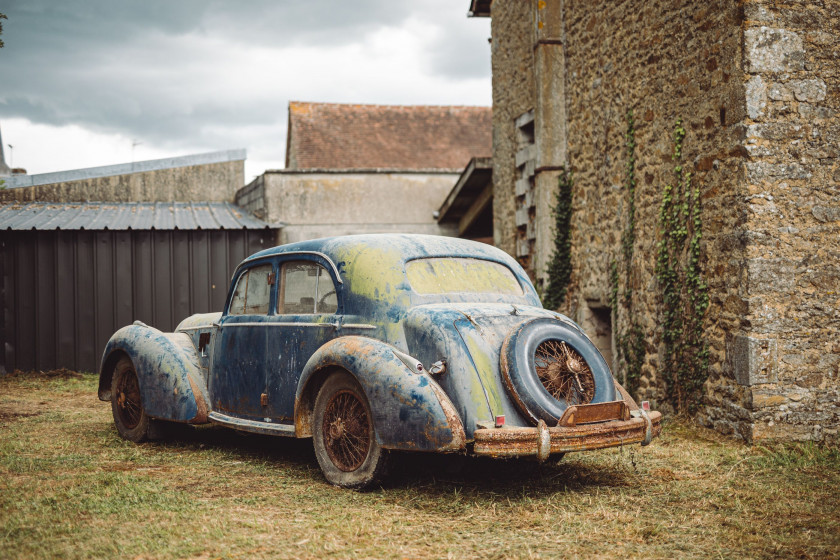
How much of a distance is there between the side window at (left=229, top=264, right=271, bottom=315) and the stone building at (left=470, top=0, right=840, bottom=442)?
3.68 m

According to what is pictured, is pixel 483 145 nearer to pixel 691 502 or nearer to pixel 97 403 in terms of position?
pixel 97 403

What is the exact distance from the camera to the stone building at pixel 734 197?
609 centimetres

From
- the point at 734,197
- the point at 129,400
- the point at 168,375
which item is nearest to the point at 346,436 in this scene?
the point at 168,375

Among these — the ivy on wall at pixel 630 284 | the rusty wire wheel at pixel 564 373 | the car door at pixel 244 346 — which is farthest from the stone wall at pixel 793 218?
the car door at pixel 244 346

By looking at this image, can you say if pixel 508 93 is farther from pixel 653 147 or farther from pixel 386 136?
pixel 386 136

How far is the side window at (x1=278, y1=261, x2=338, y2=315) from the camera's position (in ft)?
17.2

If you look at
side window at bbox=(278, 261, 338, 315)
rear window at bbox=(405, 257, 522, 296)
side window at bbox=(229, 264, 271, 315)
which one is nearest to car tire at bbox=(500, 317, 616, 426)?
rear window at bbox=(405, 257, 522, 296)

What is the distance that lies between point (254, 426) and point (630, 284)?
14.6 feet

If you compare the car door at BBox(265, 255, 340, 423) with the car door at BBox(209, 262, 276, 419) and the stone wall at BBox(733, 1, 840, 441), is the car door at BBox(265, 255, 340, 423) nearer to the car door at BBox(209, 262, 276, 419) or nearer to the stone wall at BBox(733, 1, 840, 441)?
the car door at BBox(209, 262, 276, 419)

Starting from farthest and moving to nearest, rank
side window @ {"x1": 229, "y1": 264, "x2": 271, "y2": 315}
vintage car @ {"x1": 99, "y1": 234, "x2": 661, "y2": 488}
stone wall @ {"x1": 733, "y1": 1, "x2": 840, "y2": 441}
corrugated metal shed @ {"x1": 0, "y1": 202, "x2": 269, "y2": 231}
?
corrugated metal shed @ {"x1": 0, "y1": 202, "x2": 269, "y2": 231} < stone wall @ {"x1": 733, "y1": 1, "x2": 840, "y2": 441} < side window @ {"x1": 229, "y1": 264, "x2": 271, "y2": 315} < vintage car @ {"x1": 99, "y1": 234, "x2": 661, "y2": 488}

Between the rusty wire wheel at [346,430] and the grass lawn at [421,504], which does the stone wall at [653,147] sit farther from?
the rusty wire wheel at [346,430]

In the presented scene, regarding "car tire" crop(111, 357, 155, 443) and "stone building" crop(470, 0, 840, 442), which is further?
"car tire" crop(111, 357, 155, 443)

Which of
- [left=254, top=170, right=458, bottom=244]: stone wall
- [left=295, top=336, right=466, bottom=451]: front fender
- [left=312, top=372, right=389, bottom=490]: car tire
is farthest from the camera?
[left=254, top=170, right=458, bottom=244]: stone wall

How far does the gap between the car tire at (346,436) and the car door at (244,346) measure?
757mm
